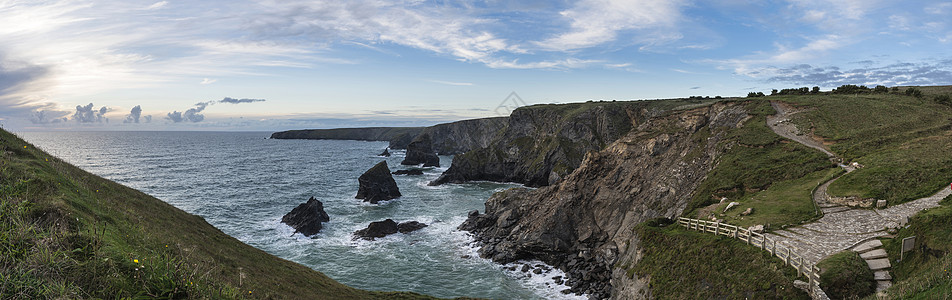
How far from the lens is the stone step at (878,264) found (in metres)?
18.2

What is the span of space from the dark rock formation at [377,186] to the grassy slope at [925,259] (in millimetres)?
65035

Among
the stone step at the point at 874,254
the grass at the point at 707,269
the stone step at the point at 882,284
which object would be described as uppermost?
the stone step at the point at 874,254

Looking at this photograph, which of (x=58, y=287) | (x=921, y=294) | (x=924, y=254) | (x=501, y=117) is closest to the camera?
(x=58, y=287)

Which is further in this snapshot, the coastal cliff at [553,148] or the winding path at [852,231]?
the coastal cliff at [553,148]

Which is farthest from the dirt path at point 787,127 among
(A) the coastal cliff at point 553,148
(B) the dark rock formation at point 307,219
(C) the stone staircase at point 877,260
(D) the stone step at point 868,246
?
(B) the dark rock formation at point 307,219

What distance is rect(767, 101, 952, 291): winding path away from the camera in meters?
Result: 19.2

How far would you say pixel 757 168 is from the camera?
36.4 meters

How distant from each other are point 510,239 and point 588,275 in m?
11.9

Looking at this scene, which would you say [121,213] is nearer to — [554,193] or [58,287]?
[58,287]

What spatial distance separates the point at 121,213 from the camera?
1795cm

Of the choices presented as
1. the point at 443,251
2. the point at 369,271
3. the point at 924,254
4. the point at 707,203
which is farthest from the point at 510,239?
the point at 924,254

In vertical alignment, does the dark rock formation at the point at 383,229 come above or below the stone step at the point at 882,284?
below

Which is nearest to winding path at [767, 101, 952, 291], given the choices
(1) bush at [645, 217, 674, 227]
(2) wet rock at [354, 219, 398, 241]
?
(1) bush at [645, 217, 674, 227]

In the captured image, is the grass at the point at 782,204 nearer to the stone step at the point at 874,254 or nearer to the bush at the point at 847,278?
the stone step at the point at 874,254
